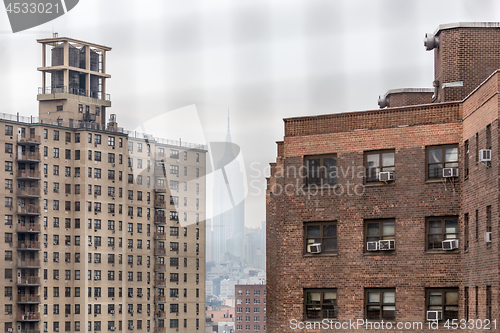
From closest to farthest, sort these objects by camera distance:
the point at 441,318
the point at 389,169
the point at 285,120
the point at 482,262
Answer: the point at 482,262 → the point at 441,318 → the point at 389,169 → the point at 285,120

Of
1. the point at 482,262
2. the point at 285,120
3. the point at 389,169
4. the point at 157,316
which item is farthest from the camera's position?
the point at 157,316

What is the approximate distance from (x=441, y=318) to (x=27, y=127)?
102 metres

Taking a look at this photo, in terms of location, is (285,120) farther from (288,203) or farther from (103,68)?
(103,68)

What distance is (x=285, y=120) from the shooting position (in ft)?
126

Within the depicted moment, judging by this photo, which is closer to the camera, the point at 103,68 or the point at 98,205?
the point at 98,205

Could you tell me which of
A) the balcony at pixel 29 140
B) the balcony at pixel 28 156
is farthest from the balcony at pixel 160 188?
the balcony at pixel 29 140

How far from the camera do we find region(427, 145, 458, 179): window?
3362 centimetres

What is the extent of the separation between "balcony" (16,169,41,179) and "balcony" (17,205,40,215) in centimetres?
476

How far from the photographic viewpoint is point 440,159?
33.9 m

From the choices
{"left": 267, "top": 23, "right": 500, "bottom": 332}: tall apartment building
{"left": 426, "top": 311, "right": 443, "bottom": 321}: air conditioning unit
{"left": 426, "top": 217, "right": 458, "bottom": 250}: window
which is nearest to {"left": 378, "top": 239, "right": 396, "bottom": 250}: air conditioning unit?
{"left": 267, "top": 23, "right": 500, "bottom": 332}: tall apartment building

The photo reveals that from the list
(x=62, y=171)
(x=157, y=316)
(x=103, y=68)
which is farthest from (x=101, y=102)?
(x=157, y=316)

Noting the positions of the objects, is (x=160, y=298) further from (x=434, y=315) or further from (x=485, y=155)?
(x=485, y=155)

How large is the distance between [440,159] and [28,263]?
98.2 metres

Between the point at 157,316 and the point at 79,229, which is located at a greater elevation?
the point at 79,229
